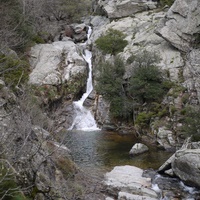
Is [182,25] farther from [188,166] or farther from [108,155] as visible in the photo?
[188,166]

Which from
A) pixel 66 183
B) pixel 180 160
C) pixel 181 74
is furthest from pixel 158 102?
pixel 66 183

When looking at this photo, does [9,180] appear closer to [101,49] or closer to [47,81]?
[47,81]

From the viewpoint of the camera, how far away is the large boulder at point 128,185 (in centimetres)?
1326

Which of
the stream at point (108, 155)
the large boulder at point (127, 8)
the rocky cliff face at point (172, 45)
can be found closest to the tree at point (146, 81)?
the rocky cliff face at point (172, 45)

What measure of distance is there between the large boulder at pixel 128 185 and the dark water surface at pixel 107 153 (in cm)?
154

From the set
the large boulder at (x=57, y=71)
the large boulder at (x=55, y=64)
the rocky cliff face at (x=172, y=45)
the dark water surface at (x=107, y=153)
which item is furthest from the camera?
the large boulder at (x=55, y=64)

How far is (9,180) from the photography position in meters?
7.23

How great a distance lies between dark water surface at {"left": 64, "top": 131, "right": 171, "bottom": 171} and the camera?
728 inches

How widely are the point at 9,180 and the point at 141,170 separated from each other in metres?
11.1

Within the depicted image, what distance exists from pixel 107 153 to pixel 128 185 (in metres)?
6.47

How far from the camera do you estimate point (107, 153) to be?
2052cm

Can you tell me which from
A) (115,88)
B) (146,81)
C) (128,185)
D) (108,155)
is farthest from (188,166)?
(115,88)

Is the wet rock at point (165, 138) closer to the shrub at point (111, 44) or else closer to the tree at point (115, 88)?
the tree at point (115, 88)

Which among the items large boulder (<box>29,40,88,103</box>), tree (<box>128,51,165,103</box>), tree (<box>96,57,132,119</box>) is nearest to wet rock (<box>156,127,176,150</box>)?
tree (<box>128,51,165,103</box>)
